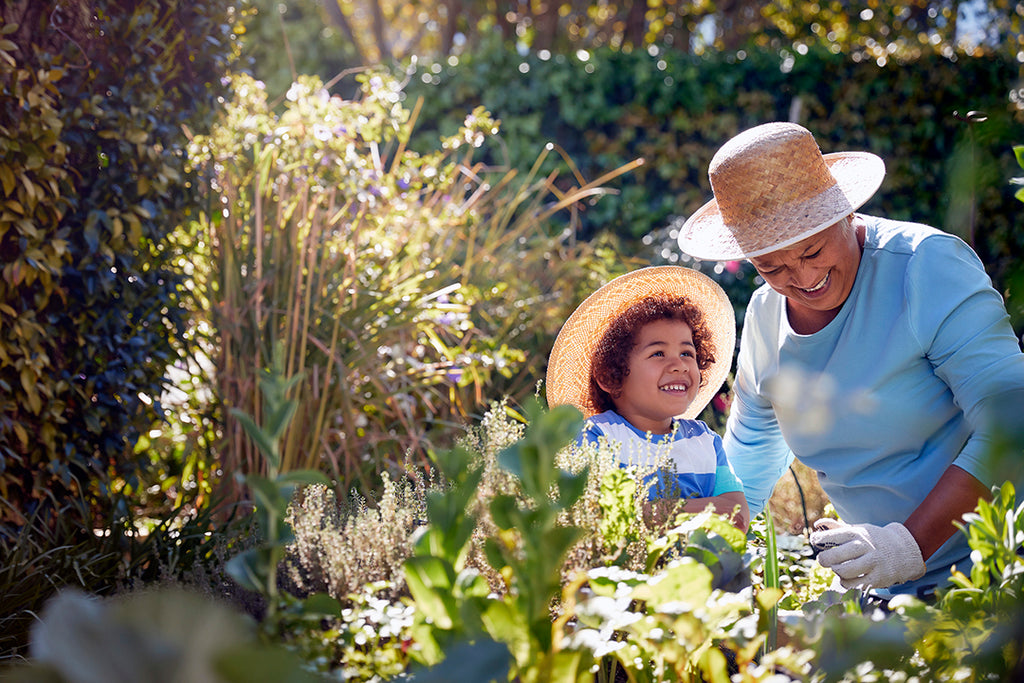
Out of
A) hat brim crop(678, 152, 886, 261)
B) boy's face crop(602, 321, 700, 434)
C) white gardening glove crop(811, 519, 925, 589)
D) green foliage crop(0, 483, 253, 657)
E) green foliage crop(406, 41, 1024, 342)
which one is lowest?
white gardening glove crop(811, 519, 925, 589)

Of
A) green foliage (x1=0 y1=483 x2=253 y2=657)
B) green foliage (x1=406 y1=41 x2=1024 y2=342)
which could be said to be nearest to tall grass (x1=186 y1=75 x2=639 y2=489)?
green foliage (x1=0 y1=483 x2=253 y2=657)

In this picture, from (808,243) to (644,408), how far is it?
0.77 m

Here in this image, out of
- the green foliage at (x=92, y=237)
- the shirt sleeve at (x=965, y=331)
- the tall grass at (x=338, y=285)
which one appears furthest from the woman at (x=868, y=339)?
the green foliage at (x=92, y=237)

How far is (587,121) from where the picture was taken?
6.80 metres

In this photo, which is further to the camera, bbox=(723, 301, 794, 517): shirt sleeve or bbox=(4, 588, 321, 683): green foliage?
bbox=(723, 301, 794, 517): shirt sleeve

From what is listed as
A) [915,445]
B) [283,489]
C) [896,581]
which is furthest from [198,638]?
[915,445]

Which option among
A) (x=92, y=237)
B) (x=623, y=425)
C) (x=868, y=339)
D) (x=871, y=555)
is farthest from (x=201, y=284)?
(x=871, y=555)

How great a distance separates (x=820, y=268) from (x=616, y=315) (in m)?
0.74

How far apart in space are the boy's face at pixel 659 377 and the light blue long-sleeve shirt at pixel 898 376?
0.28m

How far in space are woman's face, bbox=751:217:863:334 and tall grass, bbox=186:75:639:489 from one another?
4.49ft

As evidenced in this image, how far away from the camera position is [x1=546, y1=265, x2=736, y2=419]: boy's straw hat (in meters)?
2.56

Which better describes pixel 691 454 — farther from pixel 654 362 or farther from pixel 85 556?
pixel 85 556

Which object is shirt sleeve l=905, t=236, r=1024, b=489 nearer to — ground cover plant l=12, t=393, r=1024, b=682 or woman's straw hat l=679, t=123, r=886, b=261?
woman's straw hat l=679, t=123, r=886, b=261

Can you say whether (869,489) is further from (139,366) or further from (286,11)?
(286,11)
